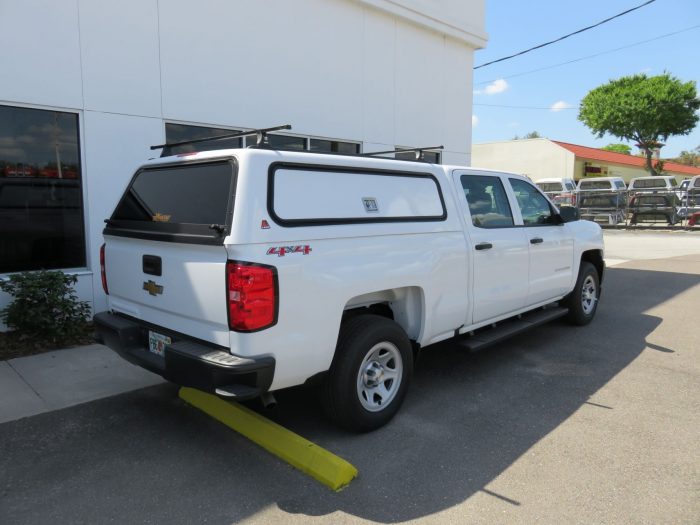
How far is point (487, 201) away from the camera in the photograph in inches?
197

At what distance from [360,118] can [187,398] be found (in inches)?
268

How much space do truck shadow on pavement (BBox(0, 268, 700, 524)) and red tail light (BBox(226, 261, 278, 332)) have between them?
3.29 ft

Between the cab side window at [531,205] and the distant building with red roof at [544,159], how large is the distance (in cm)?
3412

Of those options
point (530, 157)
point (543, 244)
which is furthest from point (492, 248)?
point (530, 157)

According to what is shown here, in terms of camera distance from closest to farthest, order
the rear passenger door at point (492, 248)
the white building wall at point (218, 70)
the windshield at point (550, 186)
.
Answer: the rear passenger door at point (492, 248)
the white building wall at point (218, 70)
the windshield at point (550, 186)

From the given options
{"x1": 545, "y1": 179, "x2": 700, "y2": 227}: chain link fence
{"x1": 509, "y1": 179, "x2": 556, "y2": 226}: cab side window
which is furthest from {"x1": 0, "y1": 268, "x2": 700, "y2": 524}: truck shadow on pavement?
{"x1": 545, "y1": 179, "x2": 700, "y2": 227}: chain link fence

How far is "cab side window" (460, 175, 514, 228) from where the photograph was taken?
476 centimetres

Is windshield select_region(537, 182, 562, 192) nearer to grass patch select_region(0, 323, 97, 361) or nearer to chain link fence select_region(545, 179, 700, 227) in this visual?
chain link fence select_region(545, 179, 700, 227)

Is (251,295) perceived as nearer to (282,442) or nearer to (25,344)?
(282,442)

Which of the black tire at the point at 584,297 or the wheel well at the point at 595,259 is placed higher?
the wheel well at the point at 595,259

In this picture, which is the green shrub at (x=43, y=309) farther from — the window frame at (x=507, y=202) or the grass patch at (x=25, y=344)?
the window frame at (x=507, y=202)

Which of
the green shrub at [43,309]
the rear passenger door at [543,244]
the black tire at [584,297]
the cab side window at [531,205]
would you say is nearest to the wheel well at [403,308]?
the rear passenger door at [543,244]

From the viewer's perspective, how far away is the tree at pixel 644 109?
37906 mm

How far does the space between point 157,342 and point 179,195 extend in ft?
3.43
